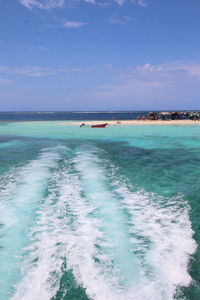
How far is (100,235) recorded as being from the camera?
7.07 metres

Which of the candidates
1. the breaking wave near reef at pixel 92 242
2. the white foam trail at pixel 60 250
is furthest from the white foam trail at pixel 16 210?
the white foam trail at pixel 60 250

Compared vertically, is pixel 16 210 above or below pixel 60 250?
above

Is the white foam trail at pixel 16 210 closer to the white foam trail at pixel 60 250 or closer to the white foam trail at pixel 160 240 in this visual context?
the white foam trail at pixel 60 250

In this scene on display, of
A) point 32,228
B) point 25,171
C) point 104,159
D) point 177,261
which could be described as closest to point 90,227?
point 32,228

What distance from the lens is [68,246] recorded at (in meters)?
6.51

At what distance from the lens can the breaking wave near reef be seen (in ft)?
16.5

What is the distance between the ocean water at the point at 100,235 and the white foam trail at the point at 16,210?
0.03 meters

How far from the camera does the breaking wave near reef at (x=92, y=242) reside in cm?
504

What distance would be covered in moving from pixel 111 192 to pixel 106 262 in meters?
4.93

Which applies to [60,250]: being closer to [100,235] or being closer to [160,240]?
[100,235]

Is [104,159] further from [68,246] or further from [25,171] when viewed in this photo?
[68,246]

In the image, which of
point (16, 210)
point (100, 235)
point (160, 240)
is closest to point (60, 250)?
point (100, 235)

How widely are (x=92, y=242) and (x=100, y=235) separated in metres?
0.43

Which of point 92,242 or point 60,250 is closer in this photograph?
point 60,250
